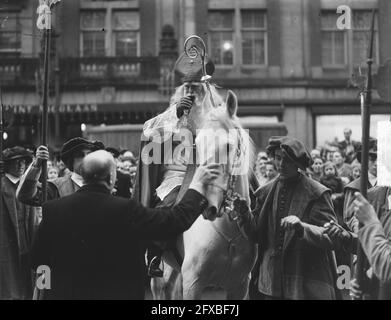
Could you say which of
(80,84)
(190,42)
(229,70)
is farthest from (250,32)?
(190,42)

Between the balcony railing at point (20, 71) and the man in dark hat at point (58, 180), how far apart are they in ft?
48.6

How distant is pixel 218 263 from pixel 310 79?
16690 mm

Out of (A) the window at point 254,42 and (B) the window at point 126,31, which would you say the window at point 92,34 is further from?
(A) the window at point 254,42

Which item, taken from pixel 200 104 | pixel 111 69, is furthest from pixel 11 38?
pixel 200 104

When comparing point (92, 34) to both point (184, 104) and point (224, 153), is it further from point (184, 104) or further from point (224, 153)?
point (224, 153)

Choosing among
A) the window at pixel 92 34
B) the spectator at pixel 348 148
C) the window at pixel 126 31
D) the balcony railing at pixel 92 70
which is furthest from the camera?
the window at pixel 126 31

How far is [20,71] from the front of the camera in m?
20.9

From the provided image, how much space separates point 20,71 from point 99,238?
17844 mm

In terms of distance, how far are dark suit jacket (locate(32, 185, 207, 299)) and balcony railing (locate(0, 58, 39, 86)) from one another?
17315 mm

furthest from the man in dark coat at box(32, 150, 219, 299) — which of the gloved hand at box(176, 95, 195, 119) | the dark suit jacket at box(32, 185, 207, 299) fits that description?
the gloved hand at box(176, 95, 195, 119)

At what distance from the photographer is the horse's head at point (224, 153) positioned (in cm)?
434

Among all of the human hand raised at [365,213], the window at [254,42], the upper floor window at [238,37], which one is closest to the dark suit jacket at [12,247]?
the human hand raised at [365,213]

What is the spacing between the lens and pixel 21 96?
68.5 feet

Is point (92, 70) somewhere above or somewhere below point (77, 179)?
above
